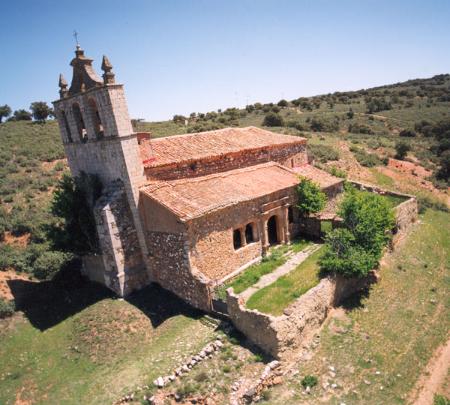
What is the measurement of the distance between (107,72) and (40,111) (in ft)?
147

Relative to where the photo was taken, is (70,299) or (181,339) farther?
(70,299)

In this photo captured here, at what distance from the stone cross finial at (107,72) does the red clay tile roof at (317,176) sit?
1268 cm

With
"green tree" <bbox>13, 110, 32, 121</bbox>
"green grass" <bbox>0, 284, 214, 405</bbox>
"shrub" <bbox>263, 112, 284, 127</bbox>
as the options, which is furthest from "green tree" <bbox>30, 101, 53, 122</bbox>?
"green grass" <bbox>0, 284, 214, 405</bbox>

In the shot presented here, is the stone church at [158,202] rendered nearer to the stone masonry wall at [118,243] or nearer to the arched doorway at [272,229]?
the stone masonry wall at [118,243]

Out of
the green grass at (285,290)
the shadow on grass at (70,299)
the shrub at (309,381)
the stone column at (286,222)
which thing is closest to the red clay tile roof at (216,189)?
the stone column at (286,222)

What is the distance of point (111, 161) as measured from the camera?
52.1 feet

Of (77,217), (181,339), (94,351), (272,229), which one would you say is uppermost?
(77,217)

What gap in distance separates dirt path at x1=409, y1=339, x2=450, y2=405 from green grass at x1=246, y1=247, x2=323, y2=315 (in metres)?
4.87

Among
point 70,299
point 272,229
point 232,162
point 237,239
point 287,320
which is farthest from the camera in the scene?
point 272,229

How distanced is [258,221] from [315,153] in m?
20.5

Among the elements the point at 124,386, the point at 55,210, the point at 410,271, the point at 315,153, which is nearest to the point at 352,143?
the point at 315,153

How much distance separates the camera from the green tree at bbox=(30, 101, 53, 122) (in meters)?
52.5

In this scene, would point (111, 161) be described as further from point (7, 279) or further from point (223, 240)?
point (7, 279)

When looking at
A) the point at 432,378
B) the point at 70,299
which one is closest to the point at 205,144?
the point at 70,299
